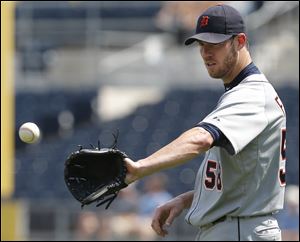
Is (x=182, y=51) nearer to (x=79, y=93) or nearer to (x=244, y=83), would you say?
(x=79, y=93)

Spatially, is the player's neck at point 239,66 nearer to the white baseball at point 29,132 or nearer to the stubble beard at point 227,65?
the stubble beard at point 227,65

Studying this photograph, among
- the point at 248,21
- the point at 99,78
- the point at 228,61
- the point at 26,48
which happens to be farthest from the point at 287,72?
the point at 228,61

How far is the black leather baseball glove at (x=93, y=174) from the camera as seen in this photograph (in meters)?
3.42

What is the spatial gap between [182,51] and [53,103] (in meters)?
2.56

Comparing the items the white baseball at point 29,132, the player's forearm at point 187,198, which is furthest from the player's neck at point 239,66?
the white baseball at point 29,132

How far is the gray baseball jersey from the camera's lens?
363 centimetres

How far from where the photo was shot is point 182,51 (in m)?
15.7

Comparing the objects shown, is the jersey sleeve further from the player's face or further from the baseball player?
the player's face

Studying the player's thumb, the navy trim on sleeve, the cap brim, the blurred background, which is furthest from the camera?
the blurred background

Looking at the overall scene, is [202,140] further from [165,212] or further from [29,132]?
[29,132]

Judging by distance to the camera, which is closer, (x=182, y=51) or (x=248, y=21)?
(x=248, y=21)

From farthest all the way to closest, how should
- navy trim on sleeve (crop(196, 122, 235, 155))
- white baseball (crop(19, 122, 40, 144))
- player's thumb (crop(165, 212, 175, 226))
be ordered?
white baseball (crop(19, 122, 40, 144)), player's thumb (crop(165, 212, 175, 226)), navy trim on sleeve (crop(196, 122, 235, 155))

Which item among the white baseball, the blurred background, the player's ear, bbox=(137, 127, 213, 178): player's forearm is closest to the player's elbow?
bbox=(137, 127, 213, 178): player's forearm

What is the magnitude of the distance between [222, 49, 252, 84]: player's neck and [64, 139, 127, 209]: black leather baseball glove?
2.36ft
